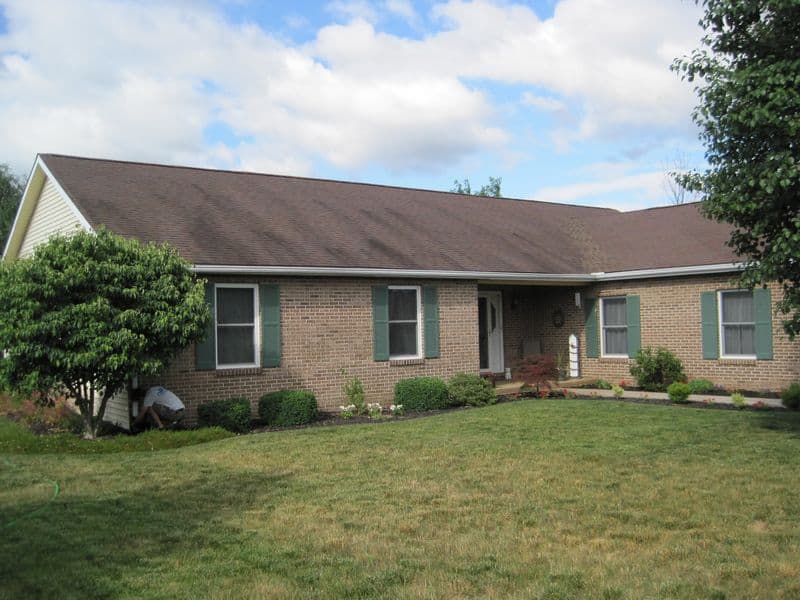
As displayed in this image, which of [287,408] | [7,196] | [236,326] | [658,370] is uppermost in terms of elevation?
[7,196]

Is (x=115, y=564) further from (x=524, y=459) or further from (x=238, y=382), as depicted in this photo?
(x=238, y=382)

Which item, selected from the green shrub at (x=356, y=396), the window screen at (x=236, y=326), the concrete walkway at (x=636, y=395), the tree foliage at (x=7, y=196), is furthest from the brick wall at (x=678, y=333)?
the tree foliage at (x=7, y=196)

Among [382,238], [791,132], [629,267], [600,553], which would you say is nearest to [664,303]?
[629,267]

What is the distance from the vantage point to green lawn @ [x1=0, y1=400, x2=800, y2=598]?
5.36 meters

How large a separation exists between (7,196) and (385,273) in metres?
33.2

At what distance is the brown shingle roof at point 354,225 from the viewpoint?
14.7 metres

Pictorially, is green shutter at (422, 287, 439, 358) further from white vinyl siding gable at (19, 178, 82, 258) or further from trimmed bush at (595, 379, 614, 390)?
white vinyl siding gable at (19, 178, 82, 258)

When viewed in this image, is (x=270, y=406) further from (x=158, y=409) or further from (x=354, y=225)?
(x=354, y=225)

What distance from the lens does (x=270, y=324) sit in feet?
47.2

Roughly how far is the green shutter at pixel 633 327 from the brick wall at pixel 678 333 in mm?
104

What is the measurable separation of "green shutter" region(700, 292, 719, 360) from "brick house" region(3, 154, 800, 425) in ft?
0.13

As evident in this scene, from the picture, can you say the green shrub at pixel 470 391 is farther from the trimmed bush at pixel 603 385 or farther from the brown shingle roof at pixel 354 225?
the trimmed bush at pixel 603 385

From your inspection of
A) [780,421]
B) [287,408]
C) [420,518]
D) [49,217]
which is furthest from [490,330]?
[420,518]

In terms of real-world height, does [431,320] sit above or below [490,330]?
above
